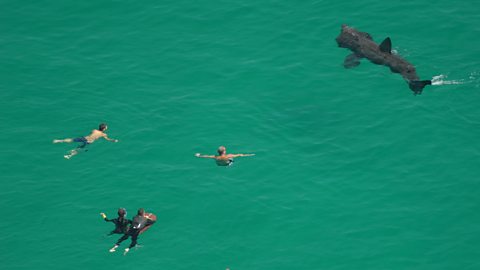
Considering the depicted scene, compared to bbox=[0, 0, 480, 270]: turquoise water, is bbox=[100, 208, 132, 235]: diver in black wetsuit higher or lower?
lower

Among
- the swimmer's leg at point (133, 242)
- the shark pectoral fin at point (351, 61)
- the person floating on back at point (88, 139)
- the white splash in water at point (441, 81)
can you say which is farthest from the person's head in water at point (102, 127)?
the white splash in water at point (441, 81)

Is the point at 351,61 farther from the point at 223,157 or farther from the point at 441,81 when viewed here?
the point at 223,157

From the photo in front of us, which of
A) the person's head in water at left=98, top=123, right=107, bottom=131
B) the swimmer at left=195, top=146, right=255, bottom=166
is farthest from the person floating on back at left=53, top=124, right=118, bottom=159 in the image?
the swimmer at left=195, top=146, right=255, bottom=166

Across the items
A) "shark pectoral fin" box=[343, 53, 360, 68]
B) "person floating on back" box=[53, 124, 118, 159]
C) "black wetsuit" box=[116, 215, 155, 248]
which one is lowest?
"black wetsuit" box=[116, 215, 155, 248]

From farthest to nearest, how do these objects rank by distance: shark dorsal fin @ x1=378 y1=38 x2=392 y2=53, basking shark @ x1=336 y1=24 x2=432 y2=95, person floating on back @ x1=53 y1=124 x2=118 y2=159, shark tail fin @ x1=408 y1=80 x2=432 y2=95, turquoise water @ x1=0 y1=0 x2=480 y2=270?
shark dorsal fin @ x1=378 y1=38 x2=392 y2=53
basking shark @ x1=336 y1=24 x2=432 y2=95
shark tail fin @ x1=408 y1=80 x2=432 y2=95
person floating on back @ x1=53 y1=124 x2=118 y2=159
turquoise water @ x1=0 y1=0 x2=480 y2=270

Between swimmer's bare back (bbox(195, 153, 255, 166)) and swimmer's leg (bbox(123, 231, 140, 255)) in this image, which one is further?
swimmer's bare back (bbox(195, 153, 255, 166))

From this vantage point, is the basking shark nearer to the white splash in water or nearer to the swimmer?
Answer: the white splash in water

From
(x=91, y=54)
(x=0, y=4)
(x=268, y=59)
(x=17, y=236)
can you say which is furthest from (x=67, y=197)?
(x=0, y=4)

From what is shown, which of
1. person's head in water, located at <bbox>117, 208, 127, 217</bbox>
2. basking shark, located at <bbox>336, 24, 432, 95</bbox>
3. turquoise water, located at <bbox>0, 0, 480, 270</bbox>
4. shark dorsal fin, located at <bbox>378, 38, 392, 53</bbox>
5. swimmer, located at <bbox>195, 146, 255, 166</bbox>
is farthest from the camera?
shark dorsal fin, located at <bbox>378, 38, 392, 53</bbox>

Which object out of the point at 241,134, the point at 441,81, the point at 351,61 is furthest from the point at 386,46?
the point at 241,134
